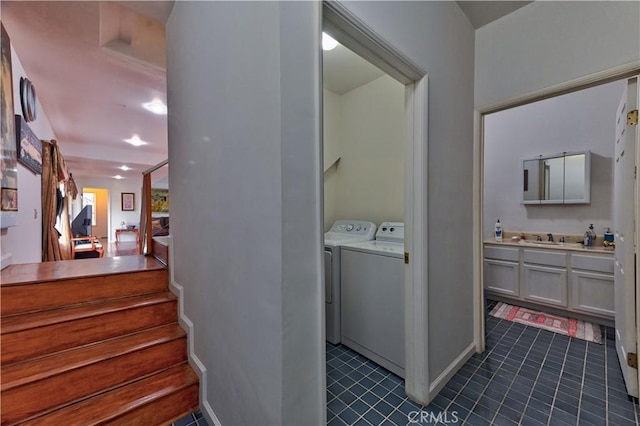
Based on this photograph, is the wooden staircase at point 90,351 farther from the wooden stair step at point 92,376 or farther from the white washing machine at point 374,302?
the white washing machine at point 374,302

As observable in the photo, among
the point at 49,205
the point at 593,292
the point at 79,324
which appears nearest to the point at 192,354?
the point at 79,324

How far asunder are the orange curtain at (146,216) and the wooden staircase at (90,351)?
0.73 metres

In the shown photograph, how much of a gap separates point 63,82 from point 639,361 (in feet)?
18.4

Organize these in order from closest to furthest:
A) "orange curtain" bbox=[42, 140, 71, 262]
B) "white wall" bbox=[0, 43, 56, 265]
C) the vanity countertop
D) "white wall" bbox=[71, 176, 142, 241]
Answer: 1. "white wall" bbox=[0, 43, 56, 265]
2. the vanity countertop
3. "orange curtain" bbox=[42, 140, 71, 262]
4. "white wall" bbox=[71, 176, 142, 241]

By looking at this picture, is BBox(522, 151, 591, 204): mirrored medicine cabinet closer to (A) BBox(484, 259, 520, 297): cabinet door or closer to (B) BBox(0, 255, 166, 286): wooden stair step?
(A) BBox(484, 259, 520, 297): cabinet door

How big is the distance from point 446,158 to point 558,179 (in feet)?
7.83

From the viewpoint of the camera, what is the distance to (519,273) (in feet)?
10.2

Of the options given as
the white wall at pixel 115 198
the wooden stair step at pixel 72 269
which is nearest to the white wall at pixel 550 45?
the wooden stair step at pixel 72 269

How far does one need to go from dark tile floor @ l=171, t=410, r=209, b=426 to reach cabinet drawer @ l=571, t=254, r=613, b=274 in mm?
3600

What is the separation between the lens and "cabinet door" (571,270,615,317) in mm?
2551

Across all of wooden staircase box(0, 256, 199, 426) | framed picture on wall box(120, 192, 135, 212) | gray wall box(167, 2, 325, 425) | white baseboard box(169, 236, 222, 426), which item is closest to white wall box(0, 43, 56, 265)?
wooden staircase box(0, 256, 199, 426)

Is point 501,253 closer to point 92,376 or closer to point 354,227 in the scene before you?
point 354,227

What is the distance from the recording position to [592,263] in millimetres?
2643

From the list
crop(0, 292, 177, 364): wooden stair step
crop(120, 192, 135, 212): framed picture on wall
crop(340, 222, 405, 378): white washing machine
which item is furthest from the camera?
crop(120, 192, 135, 212): framed picture on wall
